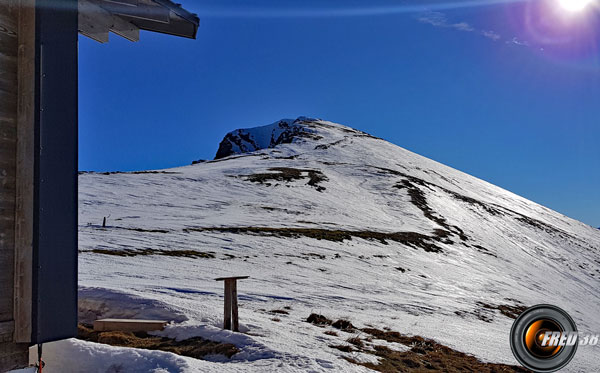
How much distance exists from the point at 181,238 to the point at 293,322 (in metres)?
17.3

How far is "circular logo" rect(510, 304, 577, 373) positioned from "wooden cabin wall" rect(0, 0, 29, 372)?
4789 mm

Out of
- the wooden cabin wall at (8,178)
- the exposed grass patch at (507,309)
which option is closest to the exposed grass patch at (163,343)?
the wooden cabin wall at (8,178)

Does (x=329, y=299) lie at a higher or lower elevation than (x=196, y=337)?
lower

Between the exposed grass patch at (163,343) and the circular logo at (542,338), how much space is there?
14.5 ft

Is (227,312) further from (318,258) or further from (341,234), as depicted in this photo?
(341,234)

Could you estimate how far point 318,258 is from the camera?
25.9m

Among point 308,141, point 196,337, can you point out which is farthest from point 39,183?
point 308,141

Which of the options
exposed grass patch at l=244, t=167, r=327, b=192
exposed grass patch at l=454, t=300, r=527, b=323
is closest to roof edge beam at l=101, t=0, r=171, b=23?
exposed grass patch at l=454, t=300, r=527, b=323

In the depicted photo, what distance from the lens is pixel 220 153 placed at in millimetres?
182500

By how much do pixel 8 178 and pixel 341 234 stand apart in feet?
103

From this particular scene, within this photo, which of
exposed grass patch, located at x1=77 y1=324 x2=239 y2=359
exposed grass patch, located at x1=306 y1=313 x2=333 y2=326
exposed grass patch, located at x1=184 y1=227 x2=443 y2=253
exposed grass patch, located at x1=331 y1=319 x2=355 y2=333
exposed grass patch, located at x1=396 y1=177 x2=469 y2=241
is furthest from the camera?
exposed grass patch, located at x1=396 y1=177 x2=469 y2=241

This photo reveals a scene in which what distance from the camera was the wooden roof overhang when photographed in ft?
18.4

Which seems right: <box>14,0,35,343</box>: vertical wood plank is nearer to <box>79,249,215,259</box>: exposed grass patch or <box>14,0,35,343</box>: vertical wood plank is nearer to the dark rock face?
<box>79,249,215,259</box>: exposed grass patch

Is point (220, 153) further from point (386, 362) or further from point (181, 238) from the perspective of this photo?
point (386, 362)
